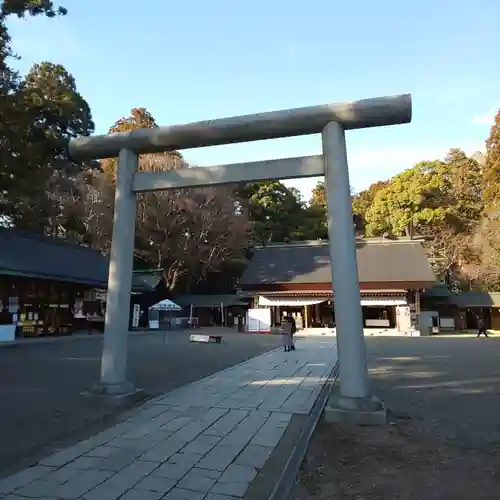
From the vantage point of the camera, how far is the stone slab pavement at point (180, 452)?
10.9ft

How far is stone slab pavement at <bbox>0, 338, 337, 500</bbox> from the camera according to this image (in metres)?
3.31

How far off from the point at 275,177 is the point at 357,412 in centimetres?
328

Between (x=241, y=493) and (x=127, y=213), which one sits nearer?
(x=241, y=493)

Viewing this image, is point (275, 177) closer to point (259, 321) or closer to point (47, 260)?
point (47, 260)

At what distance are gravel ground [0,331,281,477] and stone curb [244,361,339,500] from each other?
2.05 meters

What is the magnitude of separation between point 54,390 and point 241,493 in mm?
4926

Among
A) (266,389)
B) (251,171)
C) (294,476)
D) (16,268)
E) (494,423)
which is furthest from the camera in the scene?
(16,268)

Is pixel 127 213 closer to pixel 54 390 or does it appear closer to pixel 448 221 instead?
pixel 54 390

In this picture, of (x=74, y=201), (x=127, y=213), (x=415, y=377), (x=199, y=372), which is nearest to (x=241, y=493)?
(x=127, y=213)

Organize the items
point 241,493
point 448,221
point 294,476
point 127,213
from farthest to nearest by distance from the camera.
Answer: point 448,221 → point 127,213 → point 294,476 → point 241,493

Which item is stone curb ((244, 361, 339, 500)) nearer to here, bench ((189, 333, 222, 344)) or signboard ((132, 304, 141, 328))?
bench ((189, 333, 222, 344))

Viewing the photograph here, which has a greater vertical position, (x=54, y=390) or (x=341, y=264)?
(x=341, y=264)

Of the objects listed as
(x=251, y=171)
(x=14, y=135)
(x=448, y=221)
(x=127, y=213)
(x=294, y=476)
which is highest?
(x=448, y=221)

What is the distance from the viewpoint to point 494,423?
5512 millimetres
